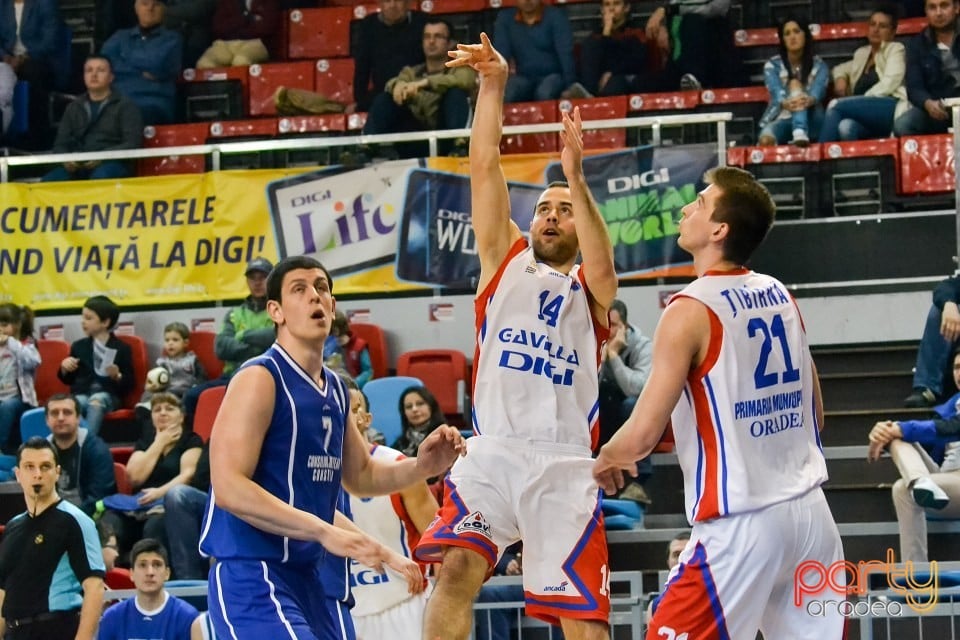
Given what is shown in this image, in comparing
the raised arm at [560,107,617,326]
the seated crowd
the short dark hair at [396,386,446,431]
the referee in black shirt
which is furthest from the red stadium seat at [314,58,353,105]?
the raised arm at [560,107,617,326]

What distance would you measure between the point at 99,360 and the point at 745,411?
9096 millimetres

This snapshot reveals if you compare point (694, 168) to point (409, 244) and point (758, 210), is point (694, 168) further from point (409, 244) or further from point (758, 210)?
point (758, 210)

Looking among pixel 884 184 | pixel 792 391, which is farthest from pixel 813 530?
pixel 884 184

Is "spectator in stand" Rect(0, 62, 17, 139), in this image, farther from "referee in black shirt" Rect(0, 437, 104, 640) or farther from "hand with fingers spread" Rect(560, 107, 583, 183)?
"hand with fingers spread" Rect(560, 107, 583, 183)

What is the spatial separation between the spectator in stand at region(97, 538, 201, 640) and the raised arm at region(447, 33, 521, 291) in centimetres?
322

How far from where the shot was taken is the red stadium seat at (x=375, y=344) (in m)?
13.5

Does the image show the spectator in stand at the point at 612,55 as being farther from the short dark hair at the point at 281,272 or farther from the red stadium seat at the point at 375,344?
the short dark hair at the point at 281,272

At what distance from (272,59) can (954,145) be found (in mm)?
8318

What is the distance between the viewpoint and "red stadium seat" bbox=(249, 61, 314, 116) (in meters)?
17.2

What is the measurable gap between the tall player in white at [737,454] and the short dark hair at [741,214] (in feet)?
0.04

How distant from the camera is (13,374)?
13.3 metres

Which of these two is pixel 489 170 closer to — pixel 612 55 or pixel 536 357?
pixel 536 357

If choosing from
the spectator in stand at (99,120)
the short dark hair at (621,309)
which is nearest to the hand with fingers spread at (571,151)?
the short dark hair at (621,309)

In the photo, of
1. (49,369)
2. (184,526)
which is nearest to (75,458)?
(184,526)
